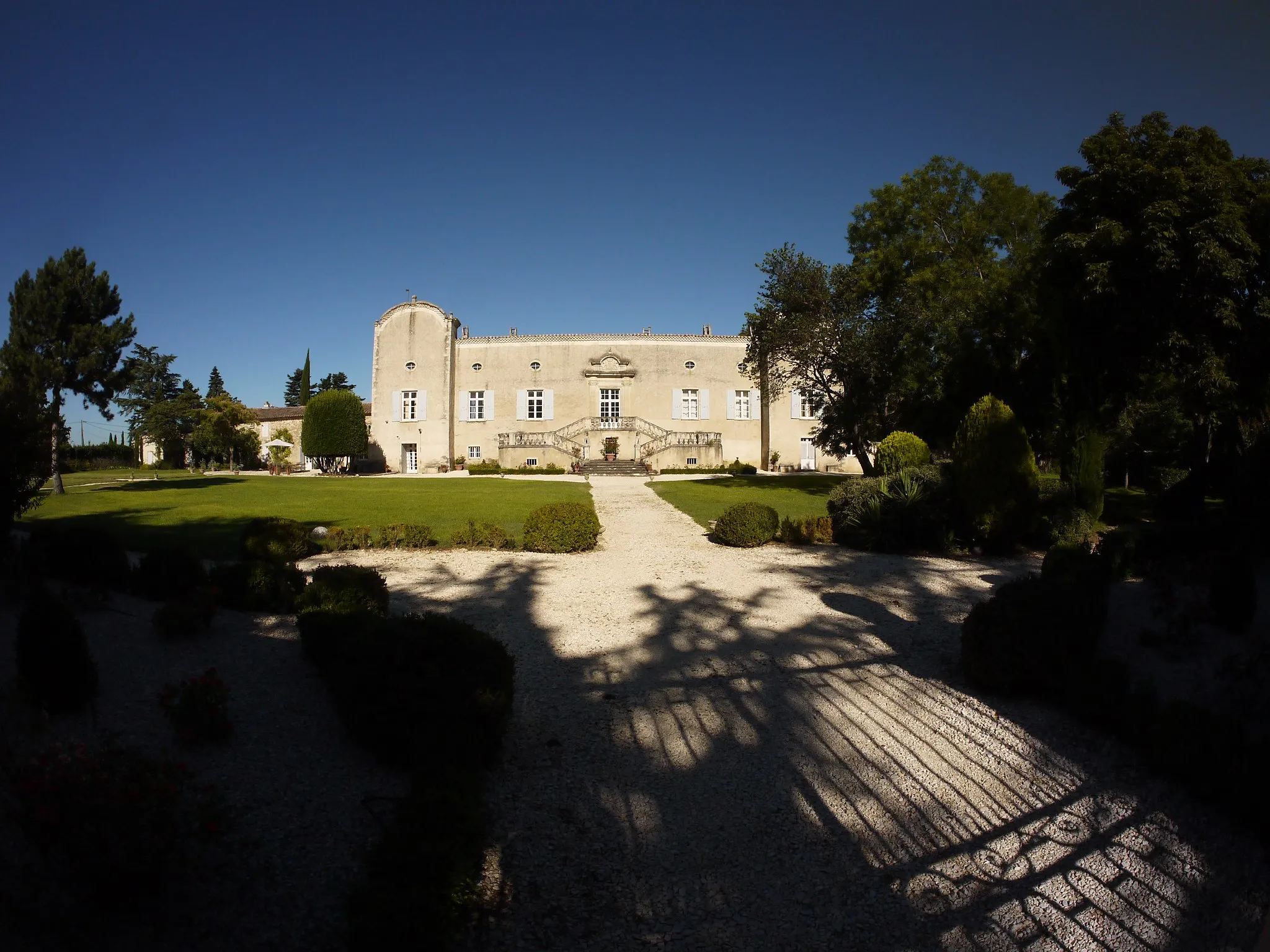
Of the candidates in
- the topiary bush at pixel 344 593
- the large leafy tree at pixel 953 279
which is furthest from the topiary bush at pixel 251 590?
the large leafy tree at pixel 953 279

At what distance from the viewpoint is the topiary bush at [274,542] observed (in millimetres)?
8852

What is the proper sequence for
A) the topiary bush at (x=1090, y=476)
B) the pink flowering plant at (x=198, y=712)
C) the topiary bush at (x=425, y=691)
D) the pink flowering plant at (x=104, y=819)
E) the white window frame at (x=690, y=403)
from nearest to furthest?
1. the pink flowering plant at (x=104, y=819)
2. the topiary bush at (x=425, y=691)
3. the pink flowering plant at (x=198, y=712)
4. the topiary bush at (x=1090, y=476)
5. the white window frame at (x=690, y=403)

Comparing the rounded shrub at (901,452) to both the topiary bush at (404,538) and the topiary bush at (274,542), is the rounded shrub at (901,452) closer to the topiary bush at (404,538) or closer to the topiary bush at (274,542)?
the topiary bush at (404,538)

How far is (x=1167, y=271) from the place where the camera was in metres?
12.1

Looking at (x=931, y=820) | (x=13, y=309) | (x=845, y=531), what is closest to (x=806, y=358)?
(x=845, y=531)

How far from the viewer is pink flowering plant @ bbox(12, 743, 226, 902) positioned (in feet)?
8.30

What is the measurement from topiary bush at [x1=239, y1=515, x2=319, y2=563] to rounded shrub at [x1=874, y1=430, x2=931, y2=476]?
12.6 m

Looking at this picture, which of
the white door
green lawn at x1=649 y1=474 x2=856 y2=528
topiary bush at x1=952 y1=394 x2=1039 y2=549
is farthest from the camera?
the white door

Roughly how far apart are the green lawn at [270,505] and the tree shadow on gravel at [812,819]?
652 centimetres

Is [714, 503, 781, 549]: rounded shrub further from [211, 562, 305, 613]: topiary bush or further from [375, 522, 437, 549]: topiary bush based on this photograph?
[211, 562, 305, 613]: topiary bush

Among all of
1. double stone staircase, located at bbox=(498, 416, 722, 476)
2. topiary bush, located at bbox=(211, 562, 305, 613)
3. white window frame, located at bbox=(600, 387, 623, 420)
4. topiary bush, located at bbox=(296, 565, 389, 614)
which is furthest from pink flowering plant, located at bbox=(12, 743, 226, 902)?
white window frame, located at bbox=(600, 387, 623, 420)

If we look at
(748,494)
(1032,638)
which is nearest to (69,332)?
(748,494)

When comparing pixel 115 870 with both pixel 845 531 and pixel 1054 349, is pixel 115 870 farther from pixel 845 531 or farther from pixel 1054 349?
pixel 1054 349

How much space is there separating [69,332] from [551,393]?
21.8 meters
